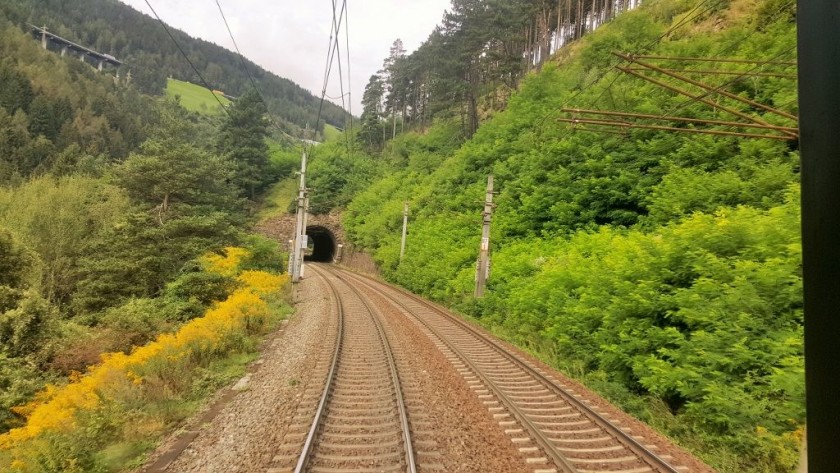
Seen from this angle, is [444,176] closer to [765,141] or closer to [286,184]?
[765,141]

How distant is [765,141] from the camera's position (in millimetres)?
12297

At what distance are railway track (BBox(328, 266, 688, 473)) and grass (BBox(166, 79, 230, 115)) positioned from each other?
149 m

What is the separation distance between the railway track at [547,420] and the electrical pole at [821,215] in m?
5.09

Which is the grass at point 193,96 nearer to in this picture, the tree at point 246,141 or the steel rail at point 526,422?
the tree at point 246,141

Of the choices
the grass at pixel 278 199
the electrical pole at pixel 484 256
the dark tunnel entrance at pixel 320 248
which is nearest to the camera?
the electrical pole at pixel 484 256

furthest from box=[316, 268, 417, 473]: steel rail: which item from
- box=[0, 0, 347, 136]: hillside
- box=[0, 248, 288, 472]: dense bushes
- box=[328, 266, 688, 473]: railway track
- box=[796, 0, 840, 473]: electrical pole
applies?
box=[0, 0, 347, 136]: hillside

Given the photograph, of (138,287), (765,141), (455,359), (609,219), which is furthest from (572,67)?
(138,287)

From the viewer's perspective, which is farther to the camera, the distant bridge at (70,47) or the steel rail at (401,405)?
the distant bridge at (70,47)

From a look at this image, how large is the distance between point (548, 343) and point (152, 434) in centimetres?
1041

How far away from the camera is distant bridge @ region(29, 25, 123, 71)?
107250 millimetres

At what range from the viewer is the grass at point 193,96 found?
139m

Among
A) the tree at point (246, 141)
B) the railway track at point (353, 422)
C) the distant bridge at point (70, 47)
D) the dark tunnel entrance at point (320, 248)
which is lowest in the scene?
the railway track at point (353, 422)

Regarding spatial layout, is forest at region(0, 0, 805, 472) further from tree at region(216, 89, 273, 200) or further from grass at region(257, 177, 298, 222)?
grass at region(257, 177, 298, 222)

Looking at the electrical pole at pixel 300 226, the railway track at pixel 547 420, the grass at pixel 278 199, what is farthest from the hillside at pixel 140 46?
the railway track at pixel 547 420
